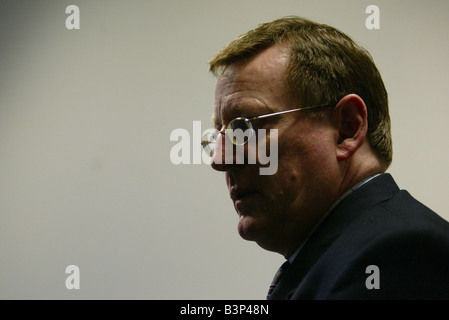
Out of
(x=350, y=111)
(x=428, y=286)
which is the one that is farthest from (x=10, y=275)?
(x=428, y=286)

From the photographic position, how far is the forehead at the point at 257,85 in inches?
35.3

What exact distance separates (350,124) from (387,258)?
0.31 metres

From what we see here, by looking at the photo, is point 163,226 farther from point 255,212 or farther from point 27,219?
point 255,212

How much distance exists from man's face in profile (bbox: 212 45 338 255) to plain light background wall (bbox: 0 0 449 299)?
0.79 meters

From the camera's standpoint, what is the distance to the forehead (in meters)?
0.90

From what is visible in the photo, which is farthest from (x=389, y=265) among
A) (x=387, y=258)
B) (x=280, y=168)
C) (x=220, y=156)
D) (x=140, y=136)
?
(x=140, y=136)

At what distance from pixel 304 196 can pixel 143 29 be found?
1140mm

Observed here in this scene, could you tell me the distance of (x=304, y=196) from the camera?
869 mm

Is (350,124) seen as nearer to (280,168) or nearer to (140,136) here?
(280,168)

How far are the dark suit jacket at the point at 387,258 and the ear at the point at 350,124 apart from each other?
0.12 meters

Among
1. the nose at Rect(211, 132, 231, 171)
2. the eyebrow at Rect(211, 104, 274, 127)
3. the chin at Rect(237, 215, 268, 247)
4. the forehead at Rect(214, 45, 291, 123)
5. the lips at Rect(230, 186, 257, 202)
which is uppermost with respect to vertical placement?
the forehead at Rect(214, 45, 291, 123)

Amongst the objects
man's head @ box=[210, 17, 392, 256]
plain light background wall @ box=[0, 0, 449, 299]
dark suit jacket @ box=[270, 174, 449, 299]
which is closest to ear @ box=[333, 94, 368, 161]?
man's head @ box=[210, 17, 392, 256]

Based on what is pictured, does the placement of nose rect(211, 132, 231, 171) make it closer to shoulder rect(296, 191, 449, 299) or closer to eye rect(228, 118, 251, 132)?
eye rect(228, 118, 251, 132)

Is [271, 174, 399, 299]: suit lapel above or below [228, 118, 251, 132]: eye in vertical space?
below
